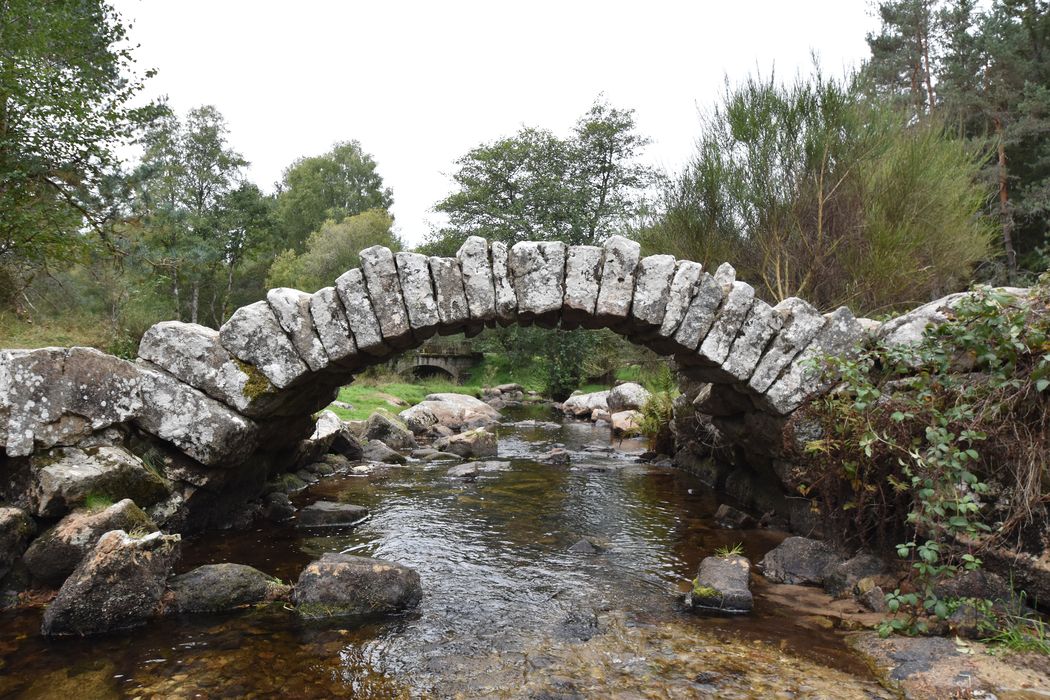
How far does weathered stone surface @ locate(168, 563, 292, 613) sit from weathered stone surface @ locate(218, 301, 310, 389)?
1.78m

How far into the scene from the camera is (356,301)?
5.97 metres

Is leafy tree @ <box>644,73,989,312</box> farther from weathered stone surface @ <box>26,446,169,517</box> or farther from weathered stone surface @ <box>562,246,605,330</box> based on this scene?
weathered stone surface @ <box>26,446,169,517</box>

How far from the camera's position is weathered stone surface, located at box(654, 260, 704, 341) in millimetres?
6066

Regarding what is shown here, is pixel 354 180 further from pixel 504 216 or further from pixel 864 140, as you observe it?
pixel 864 140

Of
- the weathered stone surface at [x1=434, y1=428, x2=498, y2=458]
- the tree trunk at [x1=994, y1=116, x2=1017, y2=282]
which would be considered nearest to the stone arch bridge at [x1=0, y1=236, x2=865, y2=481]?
the weathered stone surface at [x1=434, y1=428, x2=498, y2=458]

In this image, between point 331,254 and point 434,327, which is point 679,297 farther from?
point 331,254

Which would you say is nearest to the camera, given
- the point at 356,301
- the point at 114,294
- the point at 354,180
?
the point at 356,301

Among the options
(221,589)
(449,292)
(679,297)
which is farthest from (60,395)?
(679,297)

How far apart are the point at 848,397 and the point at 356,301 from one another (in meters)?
4.51

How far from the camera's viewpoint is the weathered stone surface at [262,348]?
19.2 ft

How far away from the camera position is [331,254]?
35750 mm

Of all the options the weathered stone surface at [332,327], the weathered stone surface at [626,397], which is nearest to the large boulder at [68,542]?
the weathered stone surface at [332,327]

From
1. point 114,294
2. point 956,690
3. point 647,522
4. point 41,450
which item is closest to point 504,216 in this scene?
point 114,294

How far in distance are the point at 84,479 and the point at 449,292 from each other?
334 cm
